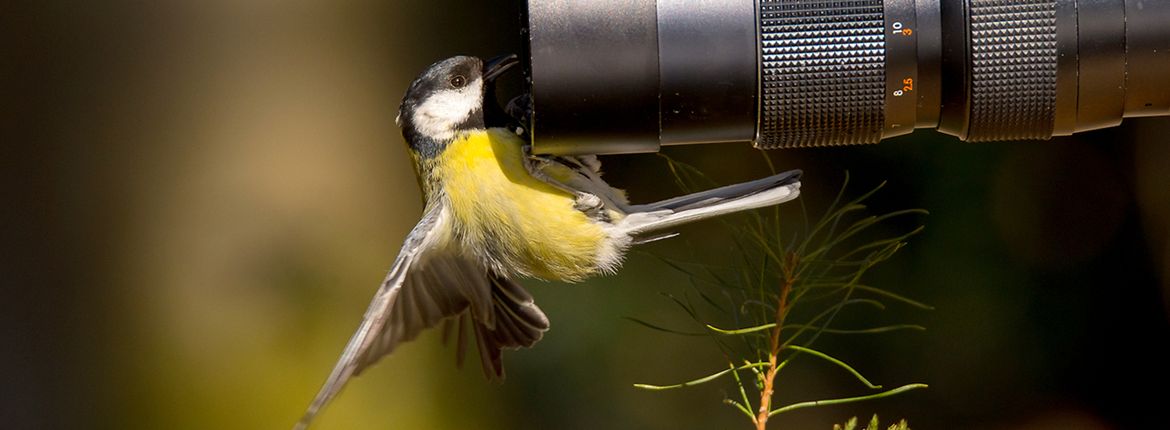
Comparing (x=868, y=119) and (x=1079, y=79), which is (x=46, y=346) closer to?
(x=868, y=119)

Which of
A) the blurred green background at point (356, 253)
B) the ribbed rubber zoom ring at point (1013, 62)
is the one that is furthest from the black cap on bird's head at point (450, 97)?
the blurred green background at point (356, 253)

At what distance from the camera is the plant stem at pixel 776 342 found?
3.93 feet

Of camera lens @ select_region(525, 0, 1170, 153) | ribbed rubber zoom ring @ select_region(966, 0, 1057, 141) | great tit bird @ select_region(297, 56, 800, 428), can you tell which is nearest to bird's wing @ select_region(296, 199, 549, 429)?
great tit bird @ select_region(297, 56, 800, 428)

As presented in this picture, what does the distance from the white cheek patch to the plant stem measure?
1.43 feet

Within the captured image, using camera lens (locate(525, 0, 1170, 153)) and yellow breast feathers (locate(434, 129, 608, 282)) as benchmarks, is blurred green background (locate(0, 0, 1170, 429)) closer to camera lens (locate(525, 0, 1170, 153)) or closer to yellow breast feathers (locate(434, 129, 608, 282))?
yellow breast feathers (locate(434, 129, 608, 282))

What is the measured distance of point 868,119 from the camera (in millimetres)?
1202

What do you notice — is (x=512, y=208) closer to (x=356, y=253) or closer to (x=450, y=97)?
(x=450, y=97)

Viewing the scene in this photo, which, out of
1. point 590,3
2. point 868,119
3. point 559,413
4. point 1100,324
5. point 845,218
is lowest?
point 559,413

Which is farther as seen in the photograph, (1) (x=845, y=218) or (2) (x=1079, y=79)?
(1) (x=845, y=218)

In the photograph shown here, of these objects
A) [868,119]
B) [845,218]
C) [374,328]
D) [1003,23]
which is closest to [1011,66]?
[1003,23]

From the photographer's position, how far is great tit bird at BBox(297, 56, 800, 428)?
1424mm

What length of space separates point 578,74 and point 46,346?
1.79 m

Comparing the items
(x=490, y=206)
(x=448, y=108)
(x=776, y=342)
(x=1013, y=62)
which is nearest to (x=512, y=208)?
(x=490, y=206)

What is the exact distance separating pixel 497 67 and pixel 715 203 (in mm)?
322
